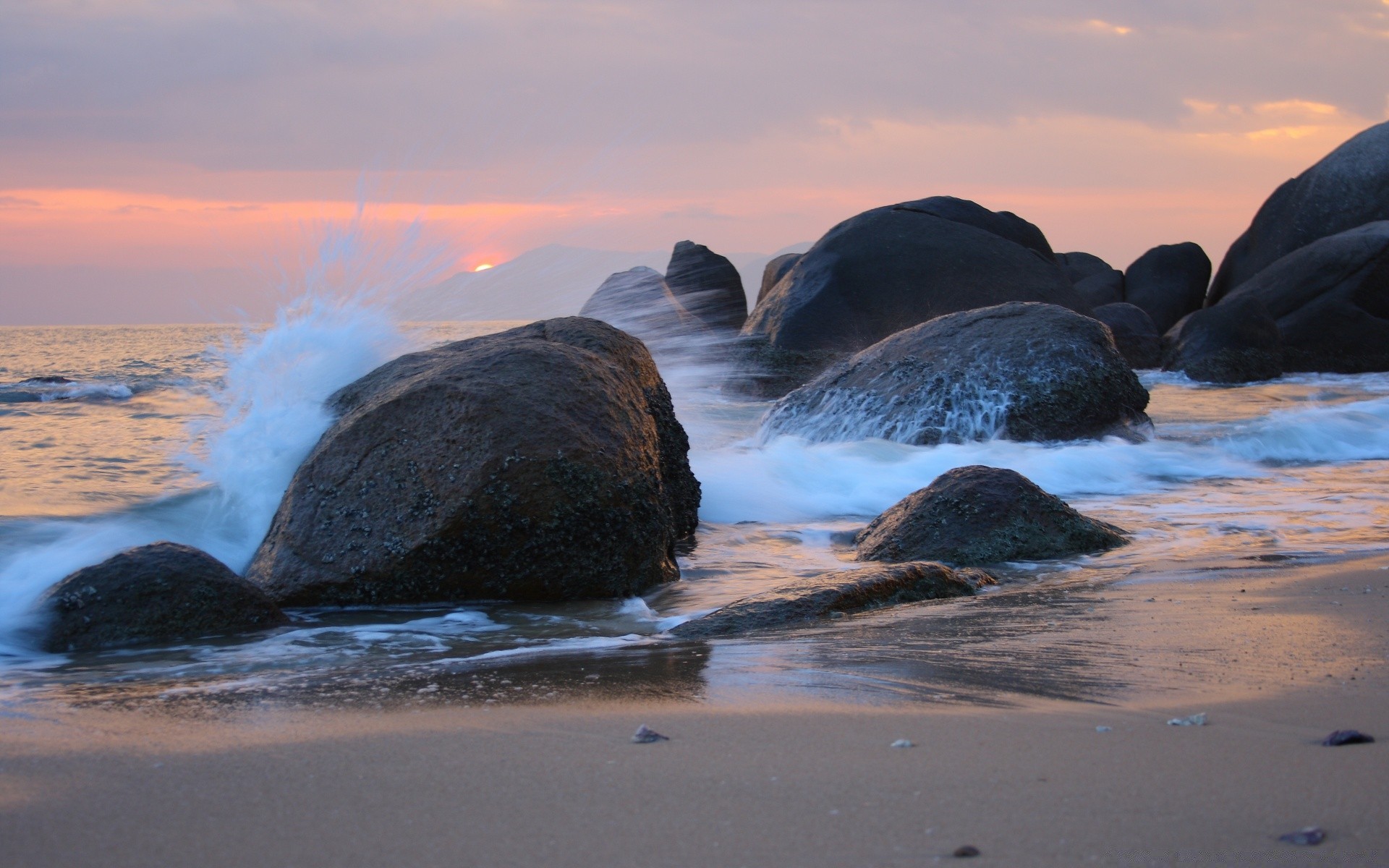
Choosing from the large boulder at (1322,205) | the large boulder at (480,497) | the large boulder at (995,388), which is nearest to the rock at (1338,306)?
the large boulder at (1322,205)

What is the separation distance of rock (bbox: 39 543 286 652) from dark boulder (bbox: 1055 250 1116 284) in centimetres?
2571

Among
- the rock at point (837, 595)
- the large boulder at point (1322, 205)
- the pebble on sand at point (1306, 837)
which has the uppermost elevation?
the large boulder at point (1322, 205)

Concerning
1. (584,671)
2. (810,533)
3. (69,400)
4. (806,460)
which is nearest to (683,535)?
(810,533)

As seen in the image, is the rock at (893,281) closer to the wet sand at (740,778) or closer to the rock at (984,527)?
the rock at (984,527)

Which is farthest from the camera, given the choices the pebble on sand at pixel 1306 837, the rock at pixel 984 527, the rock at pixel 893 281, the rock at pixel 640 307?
the rock at pixel 640 307

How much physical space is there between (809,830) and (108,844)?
1.15 metres

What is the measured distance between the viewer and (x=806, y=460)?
848cm

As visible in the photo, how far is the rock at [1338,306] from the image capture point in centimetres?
1859

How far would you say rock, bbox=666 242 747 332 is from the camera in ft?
72.2

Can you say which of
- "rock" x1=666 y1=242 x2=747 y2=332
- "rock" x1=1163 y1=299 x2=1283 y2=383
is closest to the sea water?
"rock" x1=1163 y1=299 x2=1283 y2=383

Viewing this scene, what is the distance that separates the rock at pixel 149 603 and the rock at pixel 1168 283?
82.6ft

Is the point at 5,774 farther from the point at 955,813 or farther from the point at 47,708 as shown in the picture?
the point at 955,813

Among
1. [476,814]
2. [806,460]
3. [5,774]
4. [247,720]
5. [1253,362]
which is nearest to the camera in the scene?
[476,814]

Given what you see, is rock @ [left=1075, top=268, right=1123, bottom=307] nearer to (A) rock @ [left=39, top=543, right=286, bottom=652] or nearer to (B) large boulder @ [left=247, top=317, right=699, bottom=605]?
(B) large boulder @ [left=247, top=317, right=699, bottom=605]
